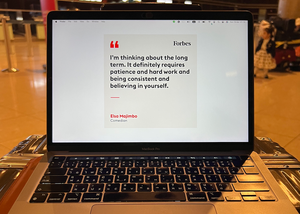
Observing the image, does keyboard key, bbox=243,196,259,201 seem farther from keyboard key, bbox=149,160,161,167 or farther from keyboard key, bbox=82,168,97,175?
keyboard key, bbox=82,168,97,175

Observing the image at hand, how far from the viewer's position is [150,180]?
0.45 meters

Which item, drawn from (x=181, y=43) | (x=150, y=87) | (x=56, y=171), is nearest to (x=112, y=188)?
(x=56, y=171)

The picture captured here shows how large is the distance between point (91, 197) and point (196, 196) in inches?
7.2

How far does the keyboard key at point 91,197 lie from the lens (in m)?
0.41

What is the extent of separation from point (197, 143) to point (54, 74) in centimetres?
36

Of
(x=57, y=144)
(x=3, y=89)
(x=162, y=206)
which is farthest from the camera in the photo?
(x=3, y=89)

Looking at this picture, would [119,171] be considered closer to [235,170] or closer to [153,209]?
[153,209]

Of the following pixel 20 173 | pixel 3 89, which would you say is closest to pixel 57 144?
pixel 20 173

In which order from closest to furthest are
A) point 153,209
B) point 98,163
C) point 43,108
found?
1. point 153,209
2. point 98,163
3. point 43,108

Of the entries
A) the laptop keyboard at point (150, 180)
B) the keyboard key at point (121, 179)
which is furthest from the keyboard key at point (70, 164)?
the keyboard key at point (121, 179)

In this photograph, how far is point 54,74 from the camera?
1.77ft

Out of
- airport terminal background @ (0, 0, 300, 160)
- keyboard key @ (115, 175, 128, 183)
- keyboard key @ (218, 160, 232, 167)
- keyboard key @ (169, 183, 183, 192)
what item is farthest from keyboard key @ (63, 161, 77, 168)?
airport terminal background @ (0, 0, 300, 160)

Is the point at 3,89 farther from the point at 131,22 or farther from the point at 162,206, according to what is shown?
the point at 162,206

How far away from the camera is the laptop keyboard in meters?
0.42
